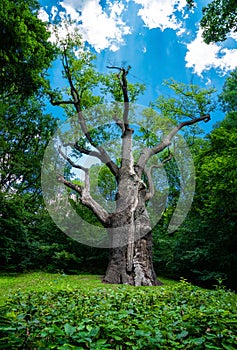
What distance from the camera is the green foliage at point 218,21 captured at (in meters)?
7.80

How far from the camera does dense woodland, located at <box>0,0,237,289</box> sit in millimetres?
7414

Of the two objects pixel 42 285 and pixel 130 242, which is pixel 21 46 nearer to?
pixel 42 285

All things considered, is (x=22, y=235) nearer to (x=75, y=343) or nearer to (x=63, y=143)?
(x=63, y=143)

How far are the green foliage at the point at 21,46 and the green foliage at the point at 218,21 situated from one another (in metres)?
4.70

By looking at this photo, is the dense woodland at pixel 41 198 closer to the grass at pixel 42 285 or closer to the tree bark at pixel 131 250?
the tree bark at pixel 131 250

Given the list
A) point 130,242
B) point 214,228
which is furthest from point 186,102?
point 130,242

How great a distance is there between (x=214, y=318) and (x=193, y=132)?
19.2 m

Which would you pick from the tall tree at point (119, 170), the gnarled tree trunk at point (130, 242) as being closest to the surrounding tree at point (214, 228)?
the tall tree at point (119, 170)

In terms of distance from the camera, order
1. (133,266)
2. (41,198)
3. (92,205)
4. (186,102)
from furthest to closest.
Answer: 1. (186,102)
2. (41,198)
3. (92,205)
4. (133,266)

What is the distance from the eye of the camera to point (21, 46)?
22.1 feet

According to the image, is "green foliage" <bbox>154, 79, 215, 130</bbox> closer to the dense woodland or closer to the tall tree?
the dense woodland

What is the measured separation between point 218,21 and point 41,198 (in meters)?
12.9

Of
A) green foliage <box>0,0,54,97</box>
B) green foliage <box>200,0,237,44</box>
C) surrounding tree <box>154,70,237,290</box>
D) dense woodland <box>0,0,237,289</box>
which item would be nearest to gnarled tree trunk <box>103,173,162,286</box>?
surrounding tree <box>154,70,237,290</box>

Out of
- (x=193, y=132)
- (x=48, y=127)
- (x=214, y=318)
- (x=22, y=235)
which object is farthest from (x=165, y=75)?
(x=214, y=318)
